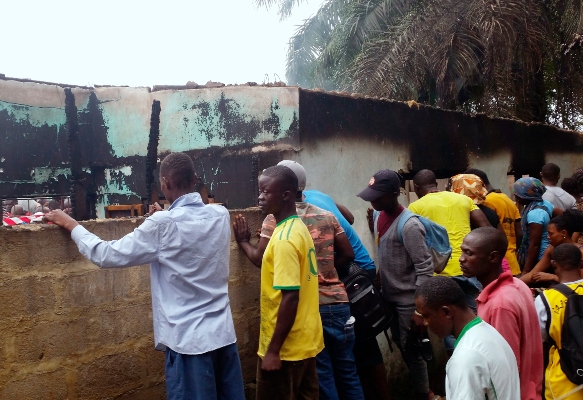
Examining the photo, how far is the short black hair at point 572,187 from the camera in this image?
6.16 metres

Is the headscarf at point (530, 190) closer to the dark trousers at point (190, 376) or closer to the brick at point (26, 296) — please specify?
the dark trousers at point (190, 376)

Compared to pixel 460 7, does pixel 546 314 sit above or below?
Result: below

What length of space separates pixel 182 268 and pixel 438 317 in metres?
1.18

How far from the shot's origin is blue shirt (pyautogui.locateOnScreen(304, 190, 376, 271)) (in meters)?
4.04

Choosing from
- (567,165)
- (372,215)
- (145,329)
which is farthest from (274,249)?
(567,165)

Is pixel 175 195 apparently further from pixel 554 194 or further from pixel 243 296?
pixel 554 194

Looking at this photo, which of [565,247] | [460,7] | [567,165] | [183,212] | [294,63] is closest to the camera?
[183,212]

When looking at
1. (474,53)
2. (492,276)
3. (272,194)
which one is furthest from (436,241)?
(474,53)

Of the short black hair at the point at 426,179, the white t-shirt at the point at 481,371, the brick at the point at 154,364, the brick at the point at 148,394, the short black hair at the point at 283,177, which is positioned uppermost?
the short black hair at the point at 283,177

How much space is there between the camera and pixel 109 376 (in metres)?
3.36

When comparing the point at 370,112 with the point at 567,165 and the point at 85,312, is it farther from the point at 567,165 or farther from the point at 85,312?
the point at 567,165

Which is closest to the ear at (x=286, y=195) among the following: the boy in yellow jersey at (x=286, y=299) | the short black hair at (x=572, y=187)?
the boy in yellow jersey at (x=286, y=299)

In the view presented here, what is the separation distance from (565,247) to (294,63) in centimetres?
1571

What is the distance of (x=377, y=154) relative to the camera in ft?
19.6
